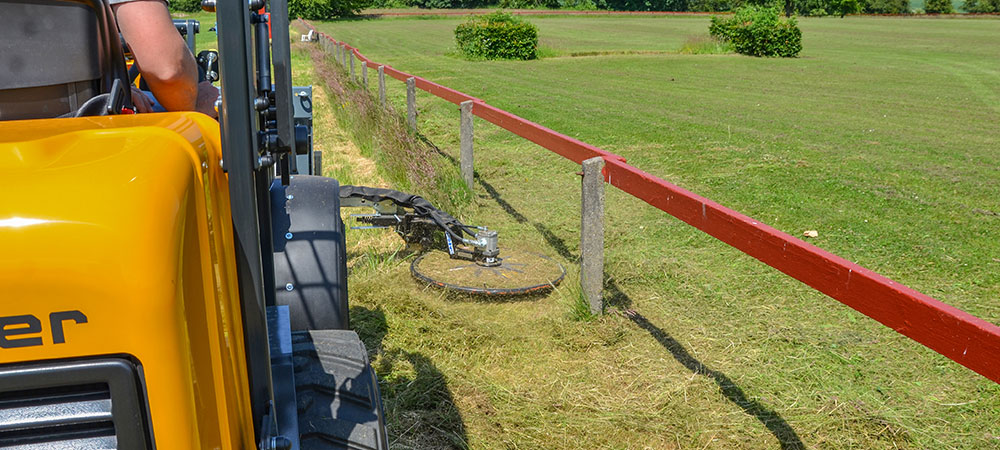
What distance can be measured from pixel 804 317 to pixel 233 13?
4450 millimetres

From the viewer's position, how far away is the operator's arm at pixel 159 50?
7.58 feet

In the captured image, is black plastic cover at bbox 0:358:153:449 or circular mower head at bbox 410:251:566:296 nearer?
black plastic cover at bbox 0:358:153:449

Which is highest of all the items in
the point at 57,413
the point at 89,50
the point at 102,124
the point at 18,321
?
the point at 89,50

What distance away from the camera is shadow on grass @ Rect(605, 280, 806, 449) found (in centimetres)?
380

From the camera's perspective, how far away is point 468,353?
460cm

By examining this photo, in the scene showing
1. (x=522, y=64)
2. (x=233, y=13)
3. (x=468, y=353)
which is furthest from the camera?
(x=522, y=64)

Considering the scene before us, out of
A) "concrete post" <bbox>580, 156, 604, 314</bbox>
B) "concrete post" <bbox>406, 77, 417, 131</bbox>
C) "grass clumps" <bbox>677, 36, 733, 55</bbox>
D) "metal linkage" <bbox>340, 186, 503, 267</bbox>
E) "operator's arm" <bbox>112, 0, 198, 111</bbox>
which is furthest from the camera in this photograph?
"grass clumps" <bbox>677, 36, 733, 55</bbox>

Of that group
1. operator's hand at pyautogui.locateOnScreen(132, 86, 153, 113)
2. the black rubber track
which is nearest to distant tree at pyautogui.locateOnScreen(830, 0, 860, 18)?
the black rubber track

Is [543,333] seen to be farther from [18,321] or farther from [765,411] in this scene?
[18,321]

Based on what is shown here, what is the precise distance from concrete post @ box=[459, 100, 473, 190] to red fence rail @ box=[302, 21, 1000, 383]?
3238mm

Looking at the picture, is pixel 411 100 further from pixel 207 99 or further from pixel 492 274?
pixel 207 99

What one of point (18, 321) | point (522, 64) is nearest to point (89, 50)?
point (18, 321)

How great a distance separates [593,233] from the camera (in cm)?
493

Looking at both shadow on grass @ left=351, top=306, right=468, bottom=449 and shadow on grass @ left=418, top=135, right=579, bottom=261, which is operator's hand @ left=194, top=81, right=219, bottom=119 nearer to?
shadow on grass @ left=351, top=306, right=468, bottom=449
